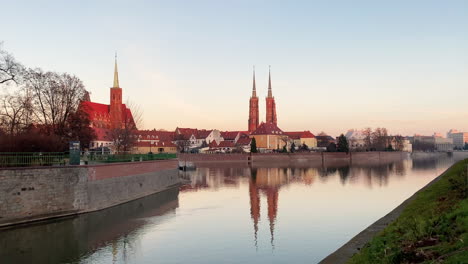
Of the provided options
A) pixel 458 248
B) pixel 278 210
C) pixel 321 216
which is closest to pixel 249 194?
pixel 278 210

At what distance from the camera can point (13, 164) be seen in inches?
1016

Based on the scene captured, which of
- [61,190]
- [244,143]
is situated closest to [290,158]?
[244,143]

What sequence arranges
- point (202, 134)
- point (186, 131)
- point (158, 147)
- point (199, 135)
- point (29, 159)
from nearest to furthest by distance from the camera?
point (29, 159) < point (158, 147) < point (186, 131) < point (199, 135) < point (202, 134)

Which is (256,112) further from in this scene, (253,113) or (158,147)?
(158,147)

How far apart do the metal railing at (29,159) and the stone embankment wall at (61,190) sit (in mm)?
1026

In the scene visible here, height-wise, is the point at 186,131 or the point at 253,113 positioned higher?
the point at 253,113

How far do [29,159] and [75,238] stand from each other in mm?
7565

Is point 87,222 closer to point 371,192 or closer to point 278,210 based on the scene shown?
point 278,210

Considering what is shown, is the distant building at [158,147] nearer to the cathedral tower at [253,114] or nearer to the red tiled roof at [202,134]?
the red tiled roof at [202,134]

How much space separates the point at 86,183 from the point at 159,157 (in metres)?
18.9

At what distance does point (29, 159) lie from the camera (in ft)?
89.2

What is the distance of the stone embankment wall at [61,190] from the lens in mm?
24502

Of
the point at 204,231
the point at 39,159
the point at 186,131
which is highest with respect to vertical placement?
the point at 186,131

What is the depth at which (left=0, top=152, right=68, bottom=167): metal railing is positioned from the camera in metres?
25.7
